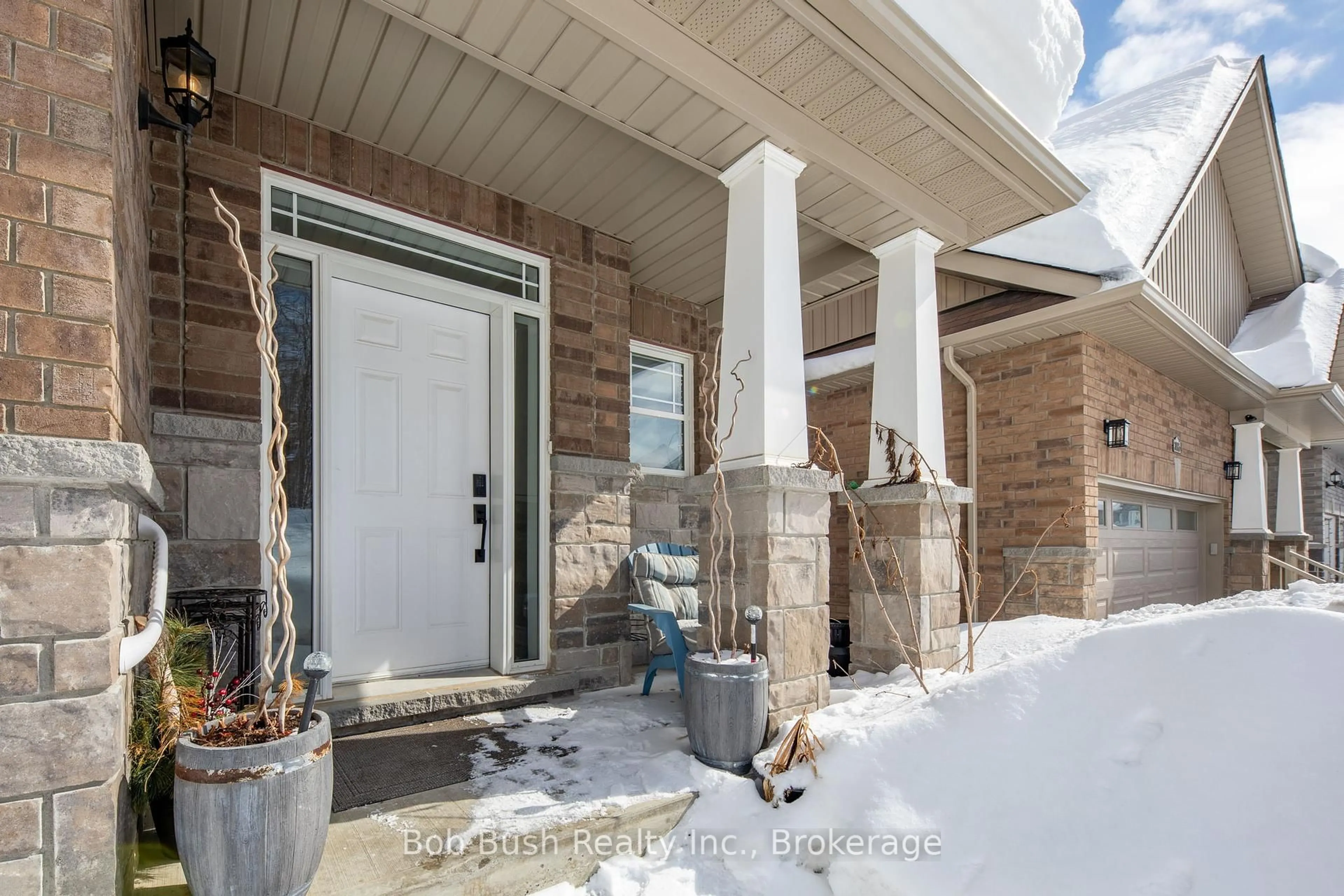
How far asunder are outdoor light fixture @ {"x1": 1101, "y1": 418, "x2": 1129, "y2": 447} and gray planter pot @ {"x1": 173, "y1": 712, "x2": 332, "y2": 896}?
19.2 feet

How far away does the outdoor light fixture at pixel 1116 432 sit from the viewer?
529 cm

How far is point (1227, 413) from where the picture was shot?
790cm

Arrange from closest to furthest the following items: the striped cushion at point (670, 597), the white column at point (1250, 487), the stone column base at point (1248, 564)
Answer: the striped cushion at point (670, 597) → the stone column base at point (1248, 564) → the white column at point (1250, 487)

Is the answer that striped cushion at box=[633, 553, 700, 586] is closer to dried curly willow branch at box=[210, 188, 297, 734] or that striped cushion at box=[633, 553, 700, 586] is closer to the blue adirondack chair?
the blue adirondack chair

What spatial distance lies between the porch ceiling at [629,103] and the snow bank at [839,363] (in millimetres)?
2436

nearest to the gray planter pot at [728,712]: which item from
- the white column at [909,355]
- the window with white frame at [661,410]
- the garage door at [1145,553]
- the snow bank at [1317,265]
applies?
the white column at [909,355]

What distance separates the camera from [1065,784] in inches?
Answer: 76.4

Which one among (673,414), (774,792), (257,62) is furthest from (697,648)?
(257,62)

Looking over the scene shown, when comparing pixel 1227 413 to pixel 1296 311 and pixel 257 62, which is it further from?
pixel 257 62

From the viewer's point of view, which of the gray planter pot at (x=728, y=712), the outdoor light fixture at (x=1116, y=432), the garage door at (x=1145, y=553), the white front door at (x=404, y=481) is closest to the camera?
the gray planter pot at (x=728, y=712)

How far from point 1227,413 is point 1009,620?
202 inches

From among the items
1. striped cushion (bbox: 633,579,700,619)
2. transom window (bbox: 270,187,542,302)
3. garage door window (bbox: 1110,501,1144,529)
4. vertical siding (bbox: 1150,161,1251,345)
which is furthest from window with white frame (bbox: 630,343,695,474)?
garage door window (bbox: 1110,501,1144,529)

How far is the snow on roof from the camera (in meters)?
4.86

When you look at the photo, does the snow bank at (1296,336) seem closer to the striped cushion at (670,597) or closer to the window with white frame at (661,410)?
the window with white frame at (661,410)
